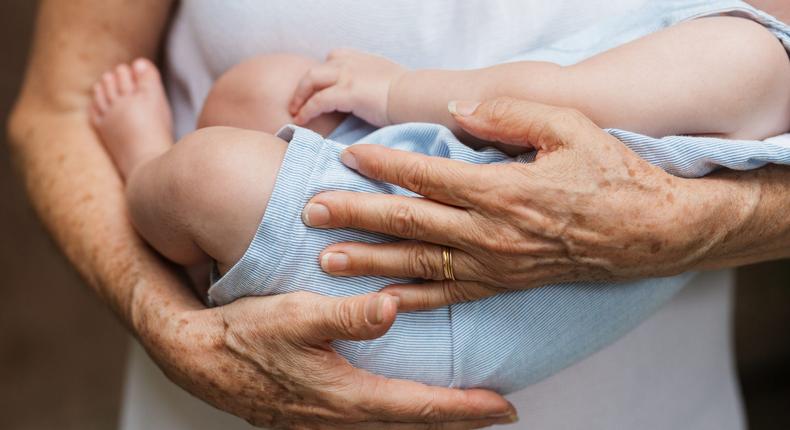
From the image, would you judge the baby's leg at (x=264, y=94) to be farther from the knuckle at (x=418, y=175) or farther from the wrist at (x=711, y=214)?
the wrist at (x=711, y=214)

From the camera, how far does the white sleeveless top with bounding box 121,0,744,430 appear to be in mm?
1053

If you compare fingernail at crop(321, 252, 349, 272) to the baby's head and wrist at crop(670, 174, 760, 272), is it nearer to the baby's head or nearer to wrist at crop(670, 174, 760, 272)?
the baby's head

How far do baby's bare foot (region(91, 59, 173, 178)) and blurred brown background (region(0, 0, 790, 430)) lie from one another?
1.53m

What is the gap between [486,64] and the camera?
1062 millimetres

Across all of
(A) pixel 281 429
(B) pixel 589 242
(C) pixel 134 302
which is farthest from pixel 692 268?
(C) pixel 134 302

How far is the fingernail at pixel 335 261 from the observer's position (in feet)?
2.91

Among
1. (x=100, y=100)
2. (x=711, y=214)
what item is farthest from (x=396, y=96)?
(x=100, y=100)

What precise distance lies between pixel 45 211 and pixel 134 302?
270mm

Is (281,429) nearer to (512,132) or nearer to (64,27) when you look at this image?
(512,132)

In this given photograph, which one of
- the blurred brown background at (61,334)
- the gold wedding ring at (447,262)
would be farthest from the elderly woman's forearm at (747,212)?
the blurred brown background at (61,334)

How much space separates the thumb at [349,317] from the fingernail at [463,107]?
0.23 meters

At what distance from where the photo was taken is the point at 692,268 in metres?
0.98

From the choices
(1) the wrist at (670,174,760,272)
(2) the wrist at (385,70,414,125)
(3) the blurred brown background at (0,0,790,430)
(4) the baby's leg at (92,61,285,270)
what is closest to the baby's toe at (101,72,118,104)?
(4) the baby's leg at (92,61,285,270)

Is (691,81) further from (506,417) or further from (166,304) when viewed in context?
(166,304)
